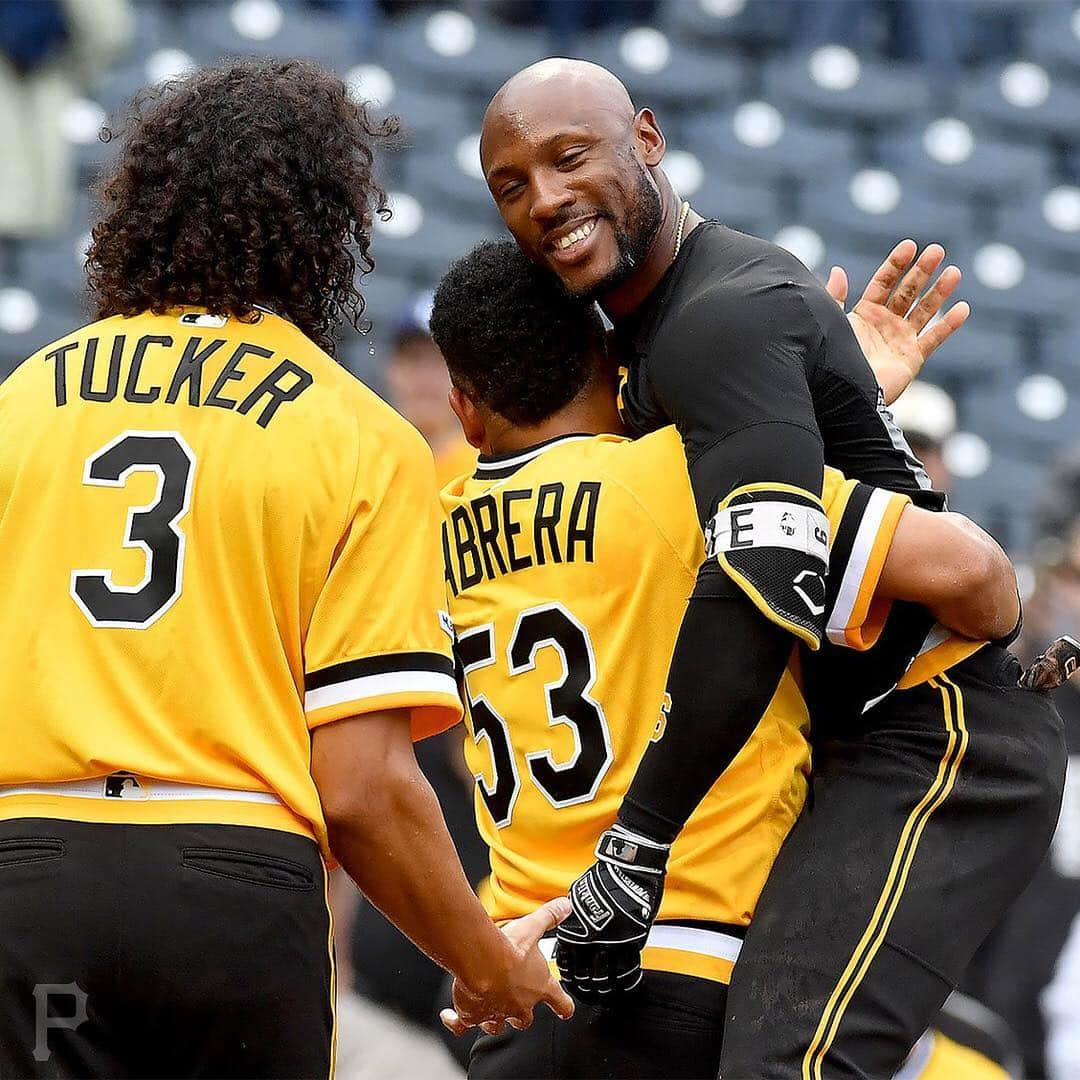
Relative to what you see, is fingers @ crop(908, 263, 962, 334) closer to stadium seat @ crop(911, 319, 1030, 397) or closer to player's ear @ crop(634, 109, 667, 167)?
player's ear @ crop(634, 109, 667, 167)

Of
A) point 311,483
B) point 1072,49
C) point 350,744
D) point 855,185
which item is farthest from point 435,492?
point 1072,49

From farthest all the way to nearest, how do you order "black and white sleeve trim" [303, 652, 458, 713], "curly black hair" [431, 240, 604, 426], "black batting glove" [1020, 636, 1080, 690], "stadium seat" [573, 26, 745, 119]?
"stadium seat" [573, 26, 745, 119]
"curly black hair" [431, 240, 604, 426]
"black batting glove" [1020, 636, 1080, 690]
"black and white sleeve trim" [303, 652, 458, 713]

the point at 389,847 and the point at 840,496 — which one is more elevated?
the point at 840,496

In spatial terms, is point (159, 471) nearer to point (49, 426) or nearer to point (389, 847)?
point (49, 426)

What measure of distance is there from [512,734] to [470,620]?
199 millimetres

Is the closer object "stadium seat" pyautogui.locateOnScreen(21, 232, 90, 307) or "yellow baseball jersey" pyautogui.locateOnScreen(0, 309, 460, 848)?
"yellow baseball jersey" pyautogui.locateOnScreen(0, 309, 460, 848)

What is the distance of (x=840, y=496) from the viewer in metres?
2.70

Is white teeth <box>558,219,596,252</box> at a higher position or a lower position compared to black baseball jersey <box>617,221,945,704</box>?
higher

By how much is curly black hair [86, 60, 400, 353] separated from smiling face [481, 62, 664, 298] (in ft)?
1.07

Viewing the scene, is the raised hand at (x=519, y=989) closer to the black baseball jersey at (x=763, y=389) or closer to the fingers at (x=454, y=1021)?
the fingers at (x=454, y=1021)

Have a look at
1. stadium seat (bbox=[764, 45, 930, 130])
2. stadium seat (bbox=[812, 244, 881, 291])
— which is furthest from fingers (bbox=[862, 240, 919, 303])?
stadium seat (bbox=[764, 45, 930, 130])

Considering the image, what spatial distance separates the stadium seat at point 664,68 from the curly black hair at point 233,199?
630cm

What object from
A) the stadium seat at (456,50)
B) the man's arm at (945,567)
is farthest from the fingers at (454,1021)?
the stadium seat at (456,50)

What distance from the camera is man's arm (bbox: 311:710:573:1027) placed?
8.07ft
